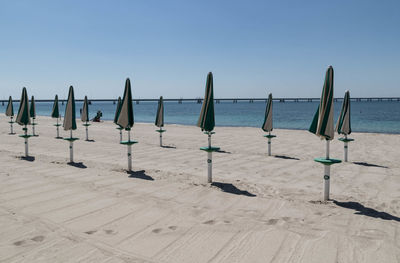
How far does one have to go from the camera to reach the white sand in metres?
4.45

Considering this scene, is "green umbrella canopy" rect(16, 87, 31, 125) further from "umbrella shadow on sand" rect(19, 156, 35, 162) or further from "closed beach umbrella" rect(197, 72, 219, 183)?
"closed beach umbrella" rect(197, 72, 219, 183)

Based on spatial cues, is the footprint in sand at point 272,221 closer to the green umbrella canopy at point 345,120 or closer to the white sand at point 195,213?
the white sand at point 195,213

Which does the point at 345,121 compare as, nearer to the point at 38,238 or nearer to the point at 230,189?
the point at 230,189

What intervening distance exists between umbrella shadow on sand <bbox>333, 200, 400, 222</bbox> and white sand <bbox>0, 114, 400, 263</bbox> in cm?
2

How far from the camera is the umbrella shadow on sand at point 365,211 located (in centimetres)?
589

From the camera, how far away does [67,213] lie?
19.5ft

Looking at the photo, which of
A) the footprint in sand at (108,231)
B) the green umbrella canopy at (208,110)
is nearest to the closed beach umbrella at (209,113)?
the green umbrella canopy at (208,110)

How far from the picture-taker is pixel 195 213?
19.9 feet

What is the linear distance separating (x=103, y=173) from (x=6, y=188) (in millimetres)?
2669

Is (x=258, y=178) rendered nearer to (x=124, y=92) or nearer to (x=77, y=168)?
(x=124, y=92)

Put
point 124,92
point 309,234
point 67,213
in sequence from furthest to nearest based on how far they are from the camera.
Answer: point 124,92, point 67,213, point 309,234

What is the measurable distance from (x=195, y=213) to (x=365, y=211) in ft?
11.8

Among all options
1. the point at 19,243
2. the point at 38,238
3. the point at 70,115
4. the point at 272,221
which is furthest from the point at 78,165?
the point at 272,221

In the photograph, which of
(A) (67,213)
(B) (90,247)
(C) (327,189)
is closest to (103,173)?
(A) (67,213)
